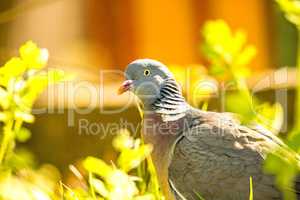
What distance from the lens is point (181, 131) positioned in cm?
264

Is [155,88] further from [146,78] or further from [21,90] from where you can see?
[21,90]

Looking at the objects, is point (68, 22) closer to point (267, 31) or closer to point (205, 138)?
point (267, 31)

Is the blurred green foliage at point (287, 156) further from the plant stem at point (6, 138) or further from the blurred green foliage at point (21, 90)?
the plant stem at point (6, 138)

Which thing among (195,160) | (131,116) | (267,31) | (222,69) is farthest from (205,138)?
(267,31)

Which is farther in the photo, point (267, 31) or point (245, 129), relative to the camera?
point (267, 31)

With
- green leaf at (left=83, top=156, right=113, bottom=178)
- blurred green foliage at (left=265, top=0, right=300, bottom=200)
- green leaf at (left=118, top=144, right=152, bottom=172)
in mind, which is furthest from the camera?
green leaf at (left=118, top=144, right=152, bottom=172)

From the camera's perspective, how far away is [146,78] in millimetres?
2742

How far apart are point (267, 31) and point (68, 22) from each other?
1.48 meters

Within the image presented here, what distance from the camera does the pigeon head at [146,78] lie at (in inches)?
107

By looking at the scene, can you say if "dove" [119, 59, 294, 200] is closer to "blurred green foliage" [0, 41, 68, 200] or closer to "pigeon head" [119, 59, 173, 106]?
"pigeon head" [119, 59, 173, 106]

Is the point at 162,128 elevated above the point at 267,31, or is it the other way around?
the point at 267,31

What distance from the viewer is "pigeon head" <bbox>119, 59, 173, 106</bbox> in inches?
107

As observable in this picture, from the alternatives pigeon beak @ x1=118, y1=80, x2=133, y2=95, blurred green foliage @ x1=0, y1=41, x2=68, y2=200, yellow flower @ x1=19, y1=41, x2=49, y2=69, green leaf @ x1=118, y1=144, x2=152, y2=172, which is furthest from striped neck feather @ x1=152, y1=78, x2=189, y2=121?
yellow flower @ x1=19, y1=41, x2=49, y2=69

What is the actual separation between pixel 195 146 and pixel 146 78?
0.37 m
